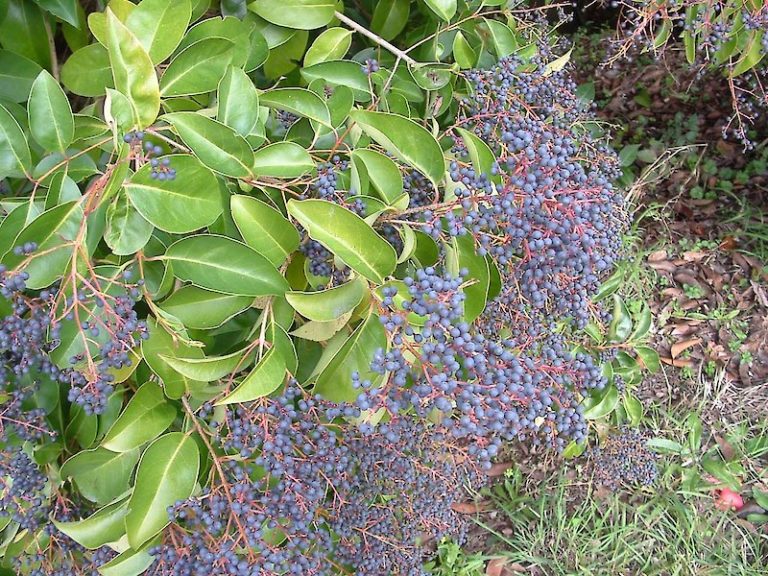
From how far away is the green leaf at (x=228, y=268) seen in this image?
3.49 ft

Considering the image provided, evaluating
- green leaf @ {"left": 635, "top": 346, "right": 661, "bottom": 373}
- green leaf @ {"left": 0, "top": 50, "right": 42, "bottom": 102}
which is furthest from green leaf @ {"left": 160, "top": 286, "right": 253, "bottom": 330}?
green leaf @ {"left": 635, "top": 346, "right": 661, "bottom": 373}

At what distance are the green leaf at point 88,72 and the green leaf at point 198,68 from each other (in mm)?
163

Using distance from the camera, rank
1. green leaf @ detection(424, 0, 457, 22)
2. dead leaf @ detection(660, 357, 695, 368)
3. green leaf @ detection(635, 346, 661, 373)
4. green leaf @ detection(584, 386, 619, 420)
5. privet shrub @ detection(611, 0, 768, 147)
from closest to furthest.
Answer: green leaf @ detection(424, 0, 457, 22), privet shrub @ detection(611, 0, 768, 147), green leaf @ detection(584, 386, 619, 420), green leaf @ detection(635, 346, 661, 373), dead leaf @ detection(660, 357, 695, 368)

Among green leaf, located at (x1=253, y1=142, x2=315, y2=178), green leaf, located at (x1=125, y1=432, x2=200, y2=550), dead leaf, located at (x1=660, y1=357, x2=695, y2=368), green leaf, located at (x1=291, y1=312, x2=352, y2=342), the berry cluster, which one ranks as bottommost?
dead leaf, located at (x1=660, y1=357, x2=695, y2=368)

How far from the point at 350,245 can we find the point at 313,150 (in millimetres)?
372

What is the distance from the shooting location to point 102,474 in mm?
1277

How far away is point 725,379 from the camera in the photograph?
3109 mm

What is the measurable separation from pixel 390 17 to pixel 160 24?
0.62 m

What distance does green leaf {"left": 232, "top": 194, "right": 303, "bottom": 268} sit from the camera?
1.07 meters

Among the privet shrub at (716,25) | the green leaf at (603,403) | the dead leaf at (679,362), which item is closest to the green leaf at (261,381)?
the green leaf at (603,403)

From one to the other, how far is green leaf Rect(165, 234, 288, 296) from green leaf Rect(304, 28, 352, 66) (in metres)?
0.55

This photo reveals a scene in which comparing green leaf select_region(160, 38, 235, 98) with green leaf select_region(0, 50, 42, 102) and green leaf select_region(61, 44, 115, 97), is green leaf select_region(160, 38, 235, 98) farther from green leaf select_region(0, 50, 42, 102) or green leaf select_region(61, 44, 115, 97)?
green leaf select_region(0, 50, 42, 102)

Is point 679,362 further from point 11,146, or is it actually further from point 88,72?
point 11,146

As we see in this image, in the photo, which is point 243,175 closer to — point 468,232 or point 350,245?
point 350,245
